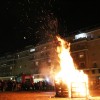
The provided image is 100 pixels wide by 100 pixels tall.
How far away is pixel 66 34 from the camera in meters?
54.6

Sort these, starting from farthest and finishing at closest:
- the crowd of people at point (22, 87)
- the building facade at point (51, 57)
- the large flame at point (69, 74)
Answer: the building facade at point (51, 57) < the crowd of people at point (22, 87) < the large flame at point (69, 74)

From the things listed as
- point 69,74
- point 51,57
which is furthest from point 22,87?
point 51,57

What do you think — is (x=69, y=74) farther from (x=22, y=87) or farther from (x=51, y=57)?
(x=51, y=57)

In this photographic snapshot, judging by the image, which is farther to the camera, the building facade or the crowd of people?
the building facade

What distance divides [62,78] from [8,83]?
2317 cm

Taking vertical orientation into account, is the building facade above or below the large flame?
above

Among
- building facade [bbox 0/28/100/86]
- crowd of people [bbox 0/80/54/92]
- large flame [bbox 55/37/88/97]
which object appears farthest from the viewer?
building facade [bbox 0/28/100/86]

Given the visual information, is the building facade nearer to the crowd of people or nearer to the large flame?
the crowd of people

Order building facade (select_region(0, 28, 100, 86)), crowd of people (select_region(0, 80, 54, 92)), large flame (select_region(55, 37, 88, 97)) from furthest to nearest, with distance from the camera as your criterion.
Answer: building facade (select_region(0, 28, 100, 86))
crowd of people (select_region(0, 80, 54, 92))
large flame (select_region(55, 37, 88, 97))

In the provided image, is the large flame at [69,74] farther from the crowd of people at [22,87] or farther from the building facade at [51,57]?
the building facade at [51,57]

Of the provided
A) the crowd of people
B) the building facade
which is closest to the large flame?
the crowd of people

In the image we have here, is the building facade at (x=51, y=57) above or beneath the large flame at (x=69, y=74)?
above

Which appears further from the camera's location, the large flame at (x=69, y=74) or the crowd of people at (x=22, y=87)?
the crowd of people at (x=22, y=87)

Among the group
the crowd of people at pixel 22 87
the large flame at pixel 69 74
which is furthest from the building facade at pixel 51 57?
the large flame at pixel 69 74
